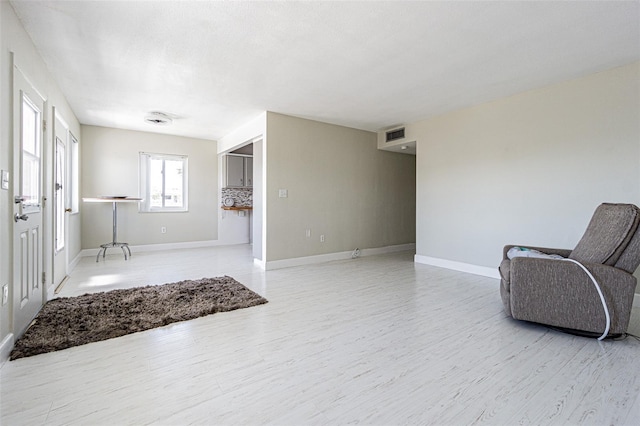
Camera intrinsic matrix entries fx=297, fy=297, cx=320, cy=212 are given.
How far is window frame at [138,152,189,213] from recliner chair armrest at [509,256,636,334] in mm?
6226

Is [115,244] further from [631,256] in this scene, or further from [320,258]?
[631,256]

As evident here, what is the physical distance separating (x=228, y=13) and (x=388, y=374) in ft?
8.91

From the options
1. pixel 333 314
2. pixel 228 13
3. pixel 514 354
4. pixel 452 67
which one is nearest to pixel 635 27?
pixel 452 67

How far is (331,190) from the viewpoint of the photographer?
5.34m

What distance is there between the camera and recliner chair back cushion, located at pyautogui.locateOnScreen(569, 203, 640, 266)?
2.26m

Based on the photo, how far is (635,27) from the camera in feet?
7.75

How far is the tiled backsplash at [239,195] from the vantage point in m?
7.07

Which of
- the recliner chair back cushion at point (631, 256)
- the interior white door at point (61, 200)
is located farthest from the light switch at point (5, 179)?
the recliner chair back cushion at point (631, 256)

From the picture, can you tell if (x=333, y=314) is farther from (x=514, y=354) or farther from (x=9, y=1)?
(x=9, y=1)

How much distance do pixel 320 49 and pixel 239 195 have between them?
5097 mm

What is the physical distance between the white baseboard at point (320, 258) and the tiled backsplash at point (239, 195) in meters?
2.78

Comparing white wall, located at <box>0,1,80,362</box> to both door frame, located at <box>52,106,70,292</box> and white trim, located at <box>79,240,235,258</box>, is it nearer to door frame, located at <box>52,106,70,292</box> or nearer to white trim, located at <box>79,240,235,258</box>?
door frame, located at <box>52,106,70,292</box>

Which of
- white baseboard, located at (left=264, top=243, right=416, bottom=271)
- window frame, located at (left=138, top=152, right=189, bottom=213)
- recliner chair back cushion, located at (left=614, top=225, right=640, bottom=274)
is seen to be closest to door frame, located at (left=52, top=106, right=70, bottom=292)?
window frame, located at (left=138, top=152, right=189, bottom=213)

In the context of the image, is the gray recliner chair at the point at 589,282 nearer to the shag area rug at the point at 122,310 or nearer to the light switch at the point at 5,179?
the shag area rug at the point at 122,310
